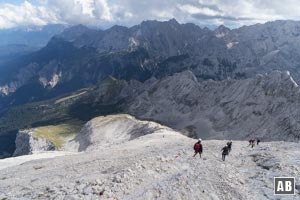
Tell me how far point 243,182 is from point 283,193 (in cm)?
426

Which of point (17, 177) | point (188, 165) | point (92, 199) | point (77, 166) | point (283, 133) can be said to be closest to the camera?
point (92, 199)

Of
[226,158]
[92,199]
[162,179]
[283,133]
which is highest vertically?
[283,133]

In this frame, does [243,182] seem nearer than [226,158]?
Yes

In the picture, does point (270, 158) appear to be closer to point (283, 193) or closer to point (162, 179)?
point (283, 193)

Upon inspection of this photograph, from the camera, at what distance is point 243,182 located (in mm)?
41688

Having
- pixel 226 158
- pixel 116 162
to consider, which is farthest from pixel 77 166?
pixel 226 158

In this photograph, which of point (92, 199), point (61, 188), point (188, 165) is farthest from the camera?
point (188, 165)

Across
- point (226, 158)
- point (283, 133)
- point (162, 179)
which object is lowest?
point (162, 179)

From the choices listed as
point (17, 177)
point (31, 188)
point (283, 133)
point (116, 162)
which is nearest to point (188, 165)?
point (116, 162)

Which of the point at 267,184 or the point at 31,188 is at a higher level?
the point at 267,184

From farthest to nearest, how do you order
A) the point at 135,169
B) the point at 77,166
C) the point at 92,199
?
the point at 77,166
the point at 135,169
the point at 92,199

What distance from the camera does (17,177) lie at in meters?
54.3

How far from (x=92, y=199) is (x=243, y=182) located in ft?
51.2

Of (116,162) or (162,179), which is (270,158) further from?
(116,162)
